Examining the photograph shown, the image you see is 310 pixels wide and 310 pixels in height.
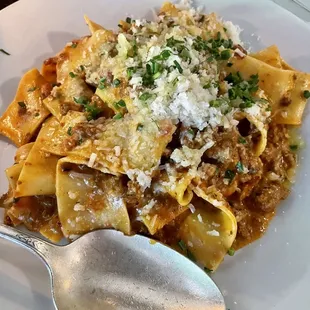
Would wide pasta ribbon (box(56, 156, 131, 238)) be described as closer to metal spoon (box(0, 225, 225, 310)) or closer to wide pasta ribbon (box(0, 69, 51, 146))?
metal spoon (box(0, 225, 225, 310))

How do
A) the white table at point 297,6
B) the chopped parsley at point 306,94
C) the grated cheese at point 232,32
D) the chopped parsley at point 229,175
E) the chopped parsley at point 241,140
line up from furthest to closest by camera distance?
the white table at point 297,6 → the grated cheese at point 232,32 → the chopped parsley at point 306,94 → the chopped parsley at point 241,140 → the chopped parsley at point 229,175

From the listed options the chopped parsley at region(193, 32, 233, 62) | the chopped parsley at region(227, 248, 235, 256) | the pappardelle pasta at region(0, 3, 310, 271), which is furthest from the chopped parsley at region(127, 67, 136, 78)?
the chopped parsley at region(227, 248, 235, 256)

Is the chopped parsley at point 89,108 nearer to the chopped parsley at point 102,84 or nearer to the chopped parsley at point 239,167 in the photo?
the chopped parsley at point 102,84

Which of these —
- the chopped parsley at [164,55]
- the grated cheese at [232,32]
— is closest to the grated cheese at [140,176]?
the chopped parsley at [164,55]

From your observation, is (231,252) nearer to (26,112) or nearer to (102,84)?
(102,84)

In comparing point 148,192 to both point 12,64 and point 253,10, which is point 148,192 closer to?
point 12,64

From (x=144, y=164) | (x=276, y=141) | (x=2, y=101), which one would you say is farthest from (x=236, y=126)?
(x=2, y=101)
